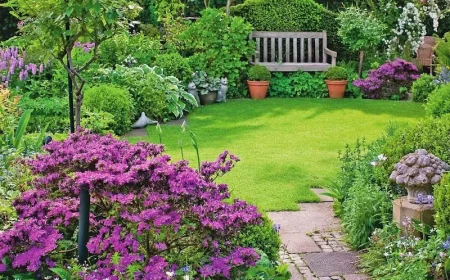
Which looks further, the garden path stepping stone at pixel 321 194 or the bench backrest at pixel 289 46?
the bench backrest at pixel 289 46

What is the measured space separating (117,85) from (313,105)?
10.6 feet

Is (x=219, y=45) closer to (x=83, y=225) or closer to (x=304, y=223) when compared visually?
(x=304, y=223)

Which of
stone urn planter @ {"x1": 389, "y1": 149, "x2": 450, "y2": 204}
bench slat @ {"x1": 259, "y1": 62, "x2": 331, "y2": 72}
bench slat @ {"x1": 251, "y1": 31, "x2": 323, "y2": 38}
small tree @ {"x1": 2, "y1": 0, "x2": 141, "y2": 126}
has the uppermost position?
small tree @ {"x1": 2, "y1": 0, "x2": 141, "y2": 126}

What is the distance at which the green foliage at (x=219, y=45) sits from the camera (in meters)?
11.3

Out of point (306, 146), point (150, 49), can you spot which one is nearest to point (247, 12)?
point (150, 49)

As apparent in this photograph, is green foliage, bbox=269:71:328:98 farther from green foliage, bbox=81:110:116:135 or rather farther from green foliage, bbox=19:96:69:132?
green foliage, bbox=19:96:69:132

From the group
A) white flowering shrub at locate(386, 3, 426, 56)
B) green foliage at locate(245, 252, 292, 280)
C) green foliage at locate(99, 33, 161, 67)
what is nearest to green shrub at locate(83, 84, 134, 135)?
green foliage at locate(99, 33, 161, 67)

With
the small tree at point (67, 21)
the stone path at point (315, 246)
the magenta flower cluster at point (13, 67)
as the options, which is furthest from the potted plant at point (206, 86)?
the small tree at point (67, 21)

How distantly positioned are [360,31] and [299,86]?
1479 millimetres

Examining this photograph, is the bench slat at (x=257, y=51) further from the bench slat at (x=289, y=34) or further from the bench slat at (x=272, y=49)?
the bench slat at (x=272, y=49)

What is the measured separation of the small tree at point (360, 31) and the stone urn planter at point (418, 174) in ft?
24.9

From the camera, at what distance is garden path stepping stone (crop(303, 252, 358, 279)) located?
14.2 ft

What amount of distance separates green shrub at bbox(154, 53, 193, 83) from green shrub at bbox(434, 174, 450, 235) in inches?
263

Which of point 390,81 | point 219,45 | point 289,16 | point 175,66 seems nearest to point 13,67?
point 175,66
